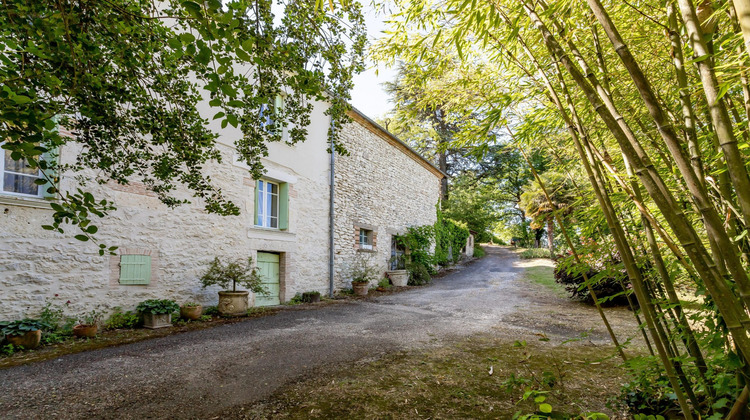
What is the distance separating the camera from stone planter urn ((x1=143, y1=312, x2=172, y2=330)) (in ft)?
15.5

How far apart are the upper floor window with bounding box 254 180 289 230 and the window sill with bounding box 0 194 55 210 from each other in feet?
11.2

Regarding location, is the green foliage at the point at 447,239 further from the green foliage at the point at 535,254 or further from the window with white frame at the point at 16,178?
the window with white frame at the point at 16,178

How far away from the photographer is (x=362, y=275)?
9.10 meters

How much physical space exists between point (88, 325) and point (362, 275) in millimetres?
5923

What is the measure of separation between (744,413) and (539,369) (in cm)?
187

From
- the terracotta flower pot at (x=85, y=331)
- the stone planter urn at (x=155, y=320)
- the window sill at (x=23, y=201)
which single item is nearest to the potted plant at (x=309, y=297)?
the stone planter urn at (x=155, y=320)

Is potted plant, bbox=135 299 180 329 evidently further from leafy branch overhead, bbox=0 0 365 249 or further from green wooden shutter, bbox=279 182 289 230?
green wooden shutter, bbox=279 182 289 230

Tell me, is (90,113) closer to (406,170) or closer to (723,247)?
(723,247)

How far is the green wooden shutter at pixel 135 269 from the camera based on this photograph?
4742mm

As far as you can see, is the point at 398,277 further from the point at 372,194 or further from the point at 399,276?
the point at 372,194

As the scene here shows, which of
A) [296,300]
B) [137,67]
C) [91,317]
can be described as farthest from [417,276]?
[137,67]

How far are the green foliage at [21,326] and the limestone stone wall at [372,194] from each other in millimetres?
5385

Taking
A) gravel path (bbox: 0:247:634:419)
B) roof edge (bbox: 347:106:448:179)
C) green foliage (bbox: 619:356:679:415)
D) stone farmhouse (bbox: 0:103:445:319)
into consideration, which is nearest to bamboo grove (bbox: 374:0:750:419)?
green foliage (bbox: 619:356:679:415)

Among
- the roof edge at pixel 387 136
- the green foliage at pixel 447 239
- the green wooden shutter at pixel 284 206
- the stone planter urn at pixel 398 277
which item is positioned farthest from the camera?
the green foliage at pixel 447 239
